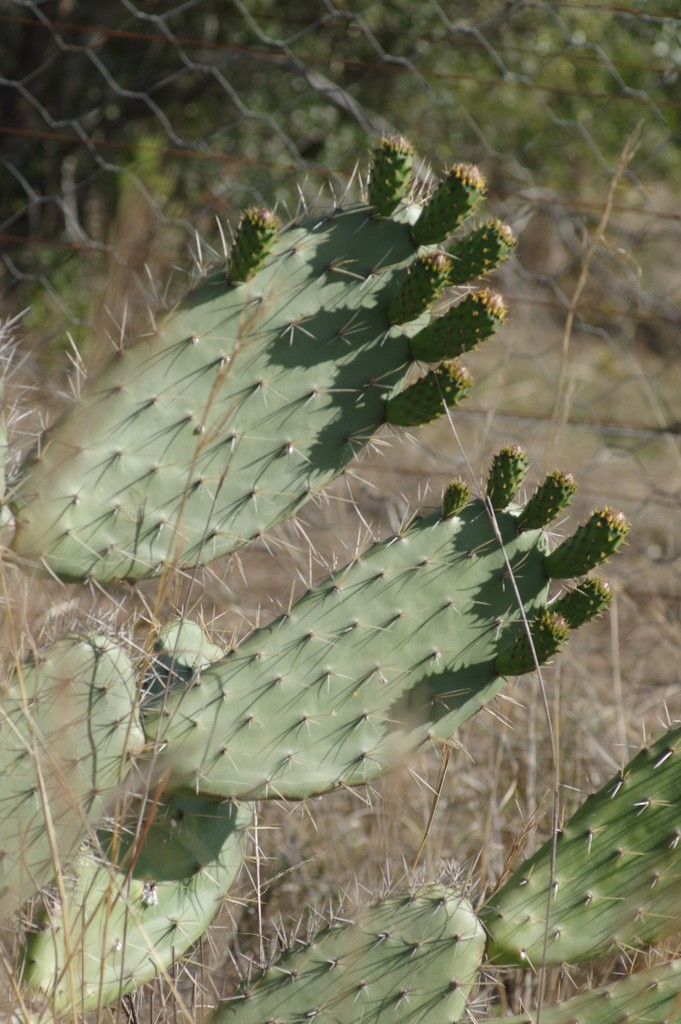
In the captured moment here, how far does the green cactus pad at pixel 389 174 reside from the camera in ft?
4.05

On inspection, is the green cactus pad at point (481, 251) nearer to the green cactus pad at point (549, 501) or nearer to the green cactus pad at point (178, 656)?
the green cactus pad at point (549, 501)

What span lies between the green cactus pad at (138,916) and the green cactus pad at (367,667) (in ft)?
0.44

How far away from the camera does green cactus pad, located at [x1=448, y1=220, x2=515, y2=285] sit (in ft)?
4.03

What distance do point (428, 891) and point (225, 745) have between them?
261 millimetres

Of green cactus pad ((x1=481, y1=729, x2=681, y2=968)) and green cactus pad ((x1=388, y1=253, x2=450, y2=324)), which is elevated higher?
green cactus pad ((x1=388, y1=253, x2=450, y2=324))

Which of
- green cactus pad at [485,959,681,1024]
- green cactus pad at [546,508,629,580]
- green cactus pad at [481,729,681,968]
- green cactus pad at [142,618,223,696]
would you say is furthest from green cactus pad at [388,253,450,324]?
green cactus pad at [485,959,681,1024]

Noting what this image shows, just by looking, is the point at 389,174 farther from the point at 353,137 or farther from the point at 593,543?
the point at 353,137

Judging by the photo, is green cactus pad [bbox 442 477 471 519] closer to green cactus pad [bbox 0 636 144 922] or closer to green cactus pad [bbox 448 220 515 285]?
green cactus pad [bbox 448 220 515 285]

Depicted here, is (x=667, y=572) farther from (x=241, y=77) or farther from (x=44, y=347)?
(x=241, y=77)

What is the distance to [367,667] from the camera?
1.26 metres

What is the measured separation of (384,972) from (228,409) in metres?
0.63

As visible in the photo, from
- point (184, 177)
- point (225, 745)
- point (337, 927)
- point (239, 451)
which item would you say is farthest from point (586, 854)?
point (184, 177)

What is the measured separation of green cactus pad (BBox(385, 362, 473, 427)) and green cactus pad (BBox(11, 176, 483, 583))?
0.04 meters

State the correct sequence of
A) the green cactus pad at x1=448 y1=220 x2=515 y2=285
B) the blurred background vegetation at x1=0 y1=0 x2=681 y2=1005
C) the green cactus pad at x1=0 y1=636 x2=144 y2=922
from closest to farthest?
the green cactus pad at x1=0 y1=636 x2=144 y2=922, the green cactus pad at x1=448 y1=220 x2=515 y2=285, the blurred background vegetation at x1=0 y1=0 x2=681 y2=1005
